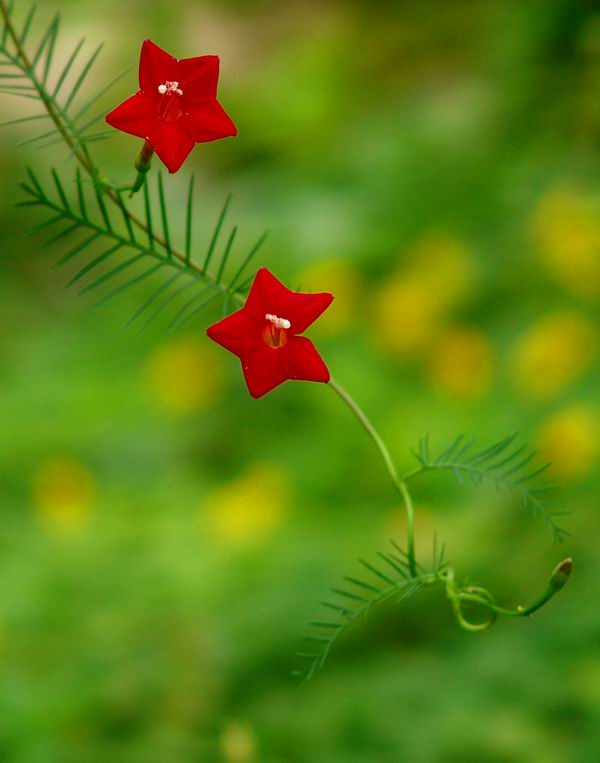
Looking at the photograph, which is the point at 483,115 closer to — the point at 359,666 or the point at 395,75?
the point at 395,75

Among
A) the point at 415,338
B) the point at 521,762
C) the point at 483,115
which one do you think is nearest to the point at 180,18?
the point at 483,115

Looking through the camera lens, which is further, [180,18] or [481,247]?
[180,18]

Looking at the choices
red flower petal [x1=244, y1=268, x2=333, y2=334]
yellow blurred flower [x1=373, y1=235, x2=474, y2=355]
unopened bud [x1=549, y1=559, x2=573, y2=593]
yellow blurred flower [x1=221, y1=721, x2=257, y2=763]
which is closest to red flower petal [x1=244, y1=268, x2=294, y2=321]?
red flower petal [x1=244, y1=268, x2=333, y2=334]

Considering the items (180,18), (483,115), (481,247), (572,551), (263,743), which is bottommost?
(263,743)

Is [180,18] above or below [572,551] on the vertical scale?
above

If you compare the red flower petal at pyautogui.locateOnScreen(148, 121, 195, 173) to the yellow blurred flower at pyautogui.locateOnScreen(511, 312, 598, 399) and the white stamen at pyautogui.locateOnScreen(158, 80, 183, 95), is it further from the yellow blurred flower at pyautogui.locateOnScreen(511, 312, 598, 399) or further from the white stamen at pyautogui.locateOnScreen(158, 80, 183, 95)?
the yellow blurred flower at pyautogui.locateOnScreen(511, 312, 598, 399)

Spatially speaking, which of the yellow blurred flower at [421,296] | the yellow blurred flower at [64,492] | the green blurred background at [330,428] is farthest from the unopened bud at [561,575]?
the yellow blurred flower at [421,296]

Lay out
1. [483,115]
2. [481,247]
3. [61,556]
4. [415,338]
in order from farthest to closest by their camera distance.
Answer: [483,115], [481,247], [415,338], [61,556]
